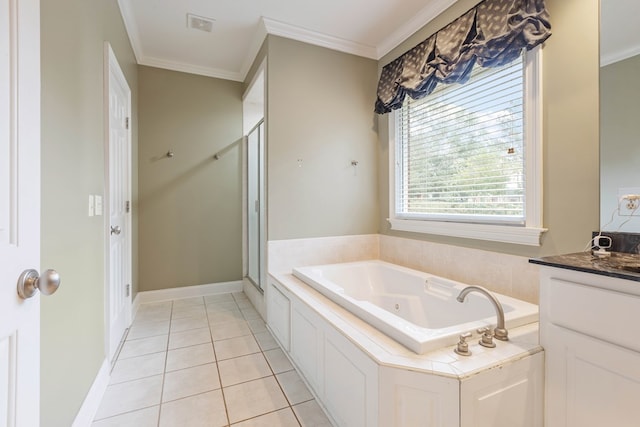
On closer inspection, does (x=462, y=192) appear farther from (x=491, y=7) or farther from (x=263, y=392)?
(x=263, y=392)

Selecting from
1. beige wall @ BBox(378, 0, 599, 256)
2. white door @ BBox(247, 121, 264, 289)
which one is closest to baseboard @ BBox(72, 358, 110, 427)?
white door @ BBox(247, 121, 264, 289)

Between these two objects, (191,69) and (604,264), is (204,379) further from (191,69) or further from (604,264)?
(191,69)

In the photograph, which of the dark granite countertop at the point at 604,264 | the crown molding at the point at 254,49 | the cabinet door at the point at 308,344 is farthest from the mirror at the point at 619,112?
the crown molding at the point at 254,49

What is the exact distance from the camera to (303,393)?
5.54 ft

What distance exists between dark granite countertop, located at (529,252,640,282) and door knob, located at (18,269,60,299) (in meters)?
1.67

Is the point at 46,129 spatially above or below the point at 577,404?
above

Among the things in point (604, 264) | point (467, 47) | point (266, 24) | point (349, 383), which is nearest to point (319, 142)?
point (266, 24)

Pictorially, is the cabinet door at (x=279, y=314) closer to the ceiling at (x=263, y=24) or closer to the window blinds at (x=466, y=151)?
the window blinds at (x=466, y=151)

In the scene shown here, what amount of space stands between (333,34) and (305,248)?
6.41 feet

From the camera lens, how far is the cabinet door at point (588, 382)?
3.27ft

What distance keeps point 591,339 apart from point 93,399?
232 cm

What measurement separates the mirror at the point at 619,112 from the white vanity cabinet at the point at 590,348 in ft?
1.71

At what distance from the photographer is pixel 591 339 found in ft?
3.56

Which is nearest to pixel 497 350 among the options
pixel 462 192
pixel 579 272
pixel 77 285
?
pixel 579 272
